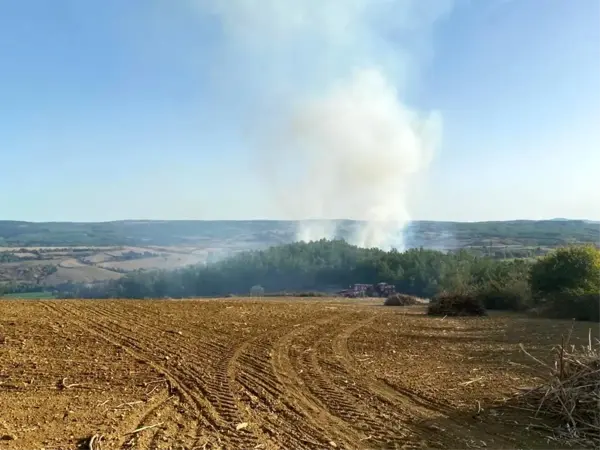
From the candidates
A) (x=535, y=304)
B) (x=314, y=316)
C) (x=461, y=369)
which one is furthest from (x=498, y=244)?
(x=461, y=369)

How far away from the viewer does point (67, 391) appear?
7785mm

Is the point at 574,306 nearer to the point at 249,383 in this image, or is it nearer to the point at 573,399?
A: the point at 573,399

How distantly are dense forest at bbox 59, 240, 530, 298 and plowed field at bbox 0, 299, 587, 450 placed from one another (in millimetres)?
24605

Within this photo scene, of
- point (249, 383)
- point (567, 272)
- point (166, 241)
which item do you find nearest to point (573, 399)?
point (249, 383)

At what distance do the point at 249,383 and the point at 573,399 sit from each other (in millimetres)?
4401

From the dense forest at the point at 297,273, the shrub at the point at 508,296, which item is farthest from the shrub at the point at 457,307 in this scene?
the dense forest at the point at 297,273

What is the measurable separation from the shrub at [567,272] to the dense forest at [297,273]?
49.8 feet

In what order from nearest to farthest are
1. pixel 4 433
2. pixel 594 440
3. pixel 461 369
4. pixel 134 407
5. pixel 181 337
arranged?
pixel 4 433
pixel 594 440
pixel 134 407
pixel 461 369
pixel 181 337

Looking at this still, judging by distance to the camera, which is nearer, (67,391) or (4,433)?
(4,433)

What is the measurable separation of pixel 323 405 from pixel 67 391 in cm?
350

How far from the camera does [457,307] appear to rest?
20078mm

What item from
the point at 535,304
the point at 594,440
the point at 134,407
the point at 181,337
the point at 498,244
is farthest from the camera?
the point at 498,244

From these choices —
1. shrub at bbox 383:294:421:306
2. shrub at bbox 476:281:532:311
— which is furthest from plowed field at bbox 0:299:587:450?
shrub at bbox 383:294:421:306

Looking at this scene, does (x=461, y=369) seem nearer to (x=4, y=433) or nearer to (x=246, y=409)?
(x=246, y=409)
